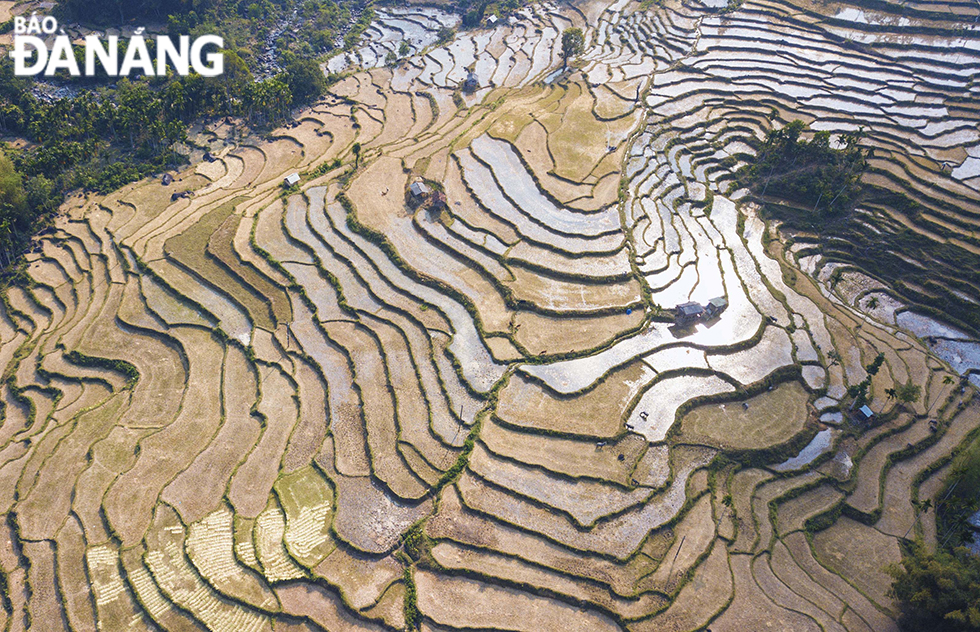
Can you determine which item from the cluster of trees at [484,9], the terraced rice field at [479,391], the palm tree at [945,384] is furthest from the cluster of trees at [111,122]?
the palm tree at [945,384]

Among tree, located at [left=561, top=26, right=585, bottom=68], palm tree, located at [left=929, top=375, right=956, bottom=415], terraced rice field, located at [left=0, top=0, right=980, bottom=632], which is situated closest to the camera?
terraced rice field, located at [left=0, top=0, right=980, bottom=632]

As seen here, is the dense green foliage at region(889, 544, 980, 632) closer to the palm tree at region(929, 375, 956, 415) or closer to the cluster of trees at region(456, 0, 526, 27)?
the palm tree at region(929, 375, 956, 415)

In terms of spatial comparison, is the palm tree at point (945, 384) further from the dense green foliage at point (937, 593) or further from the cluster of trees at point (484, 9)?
the cluster of trees at point (484, 9)

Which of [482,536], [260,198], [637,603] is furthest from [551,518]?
[260,198]

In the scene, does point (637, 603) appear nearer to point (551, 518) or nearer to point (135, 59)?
point (551, 518)

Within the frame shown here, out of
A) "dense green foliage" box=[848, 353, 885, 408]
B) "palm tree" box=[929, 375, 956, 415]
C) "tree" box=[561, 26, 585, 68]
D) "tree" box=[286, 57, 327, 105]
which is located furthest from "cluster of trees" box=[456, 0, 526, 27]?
"palm tree" box=[929, 375, 956, 415]

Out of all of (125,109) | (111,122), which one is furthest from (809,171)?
(111,122)

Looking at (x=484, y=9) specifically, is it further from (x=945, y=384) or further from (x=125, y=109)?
(x=945, y=384)
